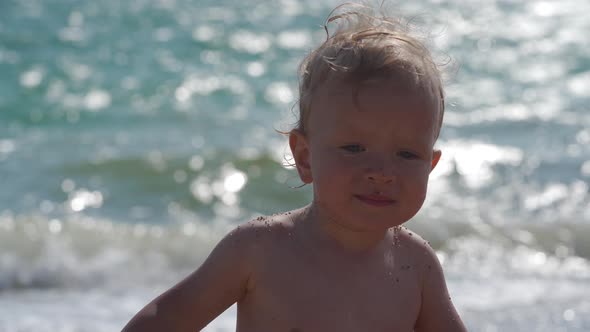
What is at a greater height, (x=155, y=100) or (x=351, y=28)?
(x=155, y=100)

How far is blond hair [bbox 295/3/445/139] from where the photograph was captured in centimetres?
199

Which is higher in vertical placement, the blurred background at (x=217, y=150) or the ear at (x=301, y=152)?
the blurred background at (x=217, y=150)

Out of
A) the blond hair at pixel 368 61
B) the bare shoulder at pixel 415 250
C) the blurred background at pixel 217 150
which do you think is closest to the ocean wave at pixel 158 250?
the blurred background at pixel 217 150

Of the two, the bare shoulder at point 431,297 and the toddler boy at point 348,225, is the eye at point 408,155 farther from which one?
the bare shoulder at point 431,297

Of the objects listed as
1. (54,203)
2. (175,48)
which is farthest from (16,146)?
(175,48)

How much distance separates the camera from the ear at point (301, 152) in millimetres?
2096

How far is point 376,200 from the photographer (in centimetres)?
194

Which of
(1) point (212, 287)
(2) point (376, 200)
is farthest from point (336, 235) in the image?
(1) point (212, 287)

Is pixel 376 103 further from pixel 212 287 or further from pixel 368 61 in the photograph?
pixel 212 287

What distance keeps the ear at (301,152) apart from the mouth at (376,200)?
19 centimetres

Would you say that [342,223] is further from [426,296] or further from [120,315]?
[120,315]

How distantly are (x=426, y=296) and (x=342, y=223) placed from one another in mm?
279

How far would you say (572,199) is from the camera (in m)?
5.50

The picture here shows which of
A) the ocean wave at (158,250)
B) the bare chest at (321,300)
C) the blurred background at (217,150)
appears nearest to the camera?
the bare chest at (321,300)
